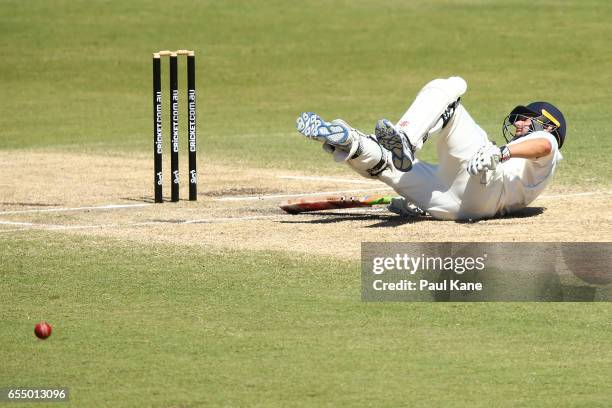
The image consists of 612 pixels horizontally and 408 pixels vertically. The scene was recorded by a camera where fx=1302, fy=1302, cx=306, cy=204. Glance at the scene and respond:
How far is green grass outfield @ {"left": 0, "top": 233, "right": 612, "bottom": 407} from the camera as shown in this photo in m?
6.49

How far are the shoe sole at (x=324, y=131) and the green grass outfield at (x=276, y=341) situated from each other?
0.97 metres

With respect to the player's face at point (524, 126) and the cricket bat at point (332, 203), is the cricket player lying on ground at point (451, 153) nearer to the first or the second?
the player's face at point (524, 126)

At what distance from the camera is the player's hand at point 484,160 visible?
10055 mm

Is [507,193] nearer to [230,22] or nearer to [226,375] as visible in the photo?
[226,375]

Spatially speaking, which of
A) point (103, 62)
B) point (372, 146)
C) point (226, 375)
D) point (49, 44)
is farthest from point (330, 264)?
point (49, 44)

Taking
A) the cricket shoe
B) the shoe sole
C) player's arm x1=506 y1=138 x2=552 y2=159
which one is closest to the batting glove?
player's arm x1=506 y1=138 x2=552 y2=159

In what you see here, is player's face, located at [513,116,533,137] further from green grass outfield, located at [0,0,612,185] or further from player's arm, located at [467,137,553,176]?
green grass outfield, located at [0,0,612,185]

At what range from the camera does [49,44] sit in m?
30.2

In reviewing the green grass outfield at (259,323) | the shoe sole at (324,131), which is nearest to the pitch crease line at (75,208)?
the green grass outfield at (259,323)

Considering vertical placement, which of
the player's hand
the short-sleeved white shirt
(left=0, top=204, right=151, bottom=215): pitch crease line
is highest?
the player's hand

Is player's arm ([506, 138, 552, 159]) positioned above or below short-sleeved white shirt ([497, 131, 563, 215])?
above

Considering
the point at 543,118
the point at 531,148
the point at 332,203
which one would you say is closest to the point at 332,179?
the point at 332,203

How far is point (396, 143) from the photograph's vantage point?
32.1 feet

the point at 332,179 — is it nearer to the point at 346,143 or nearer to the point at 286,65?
the point at 346,143
